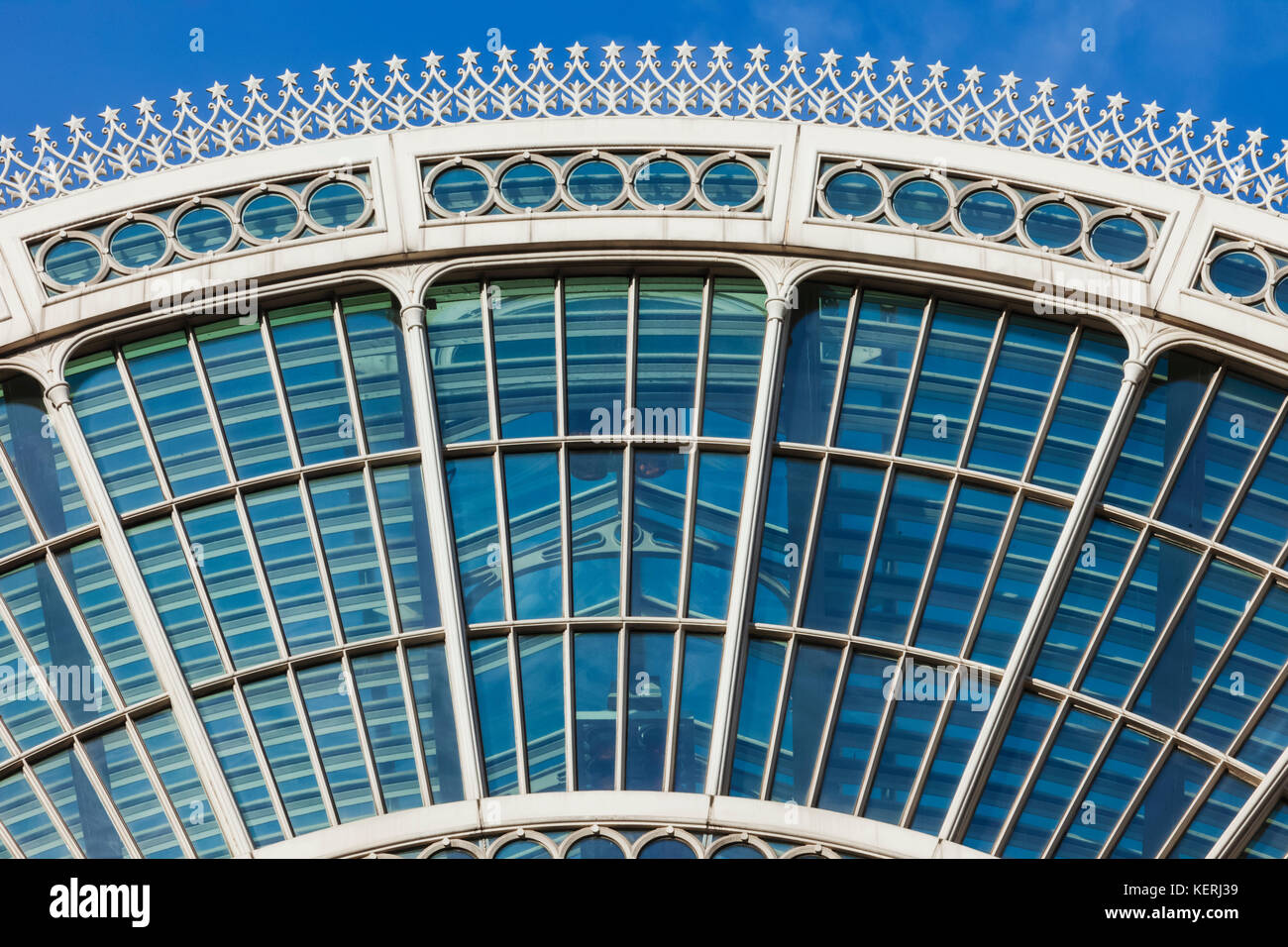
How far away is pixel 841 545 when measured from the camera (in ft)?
89.4

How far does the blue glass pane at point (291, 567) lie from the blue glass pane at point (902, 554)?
7.42 meters

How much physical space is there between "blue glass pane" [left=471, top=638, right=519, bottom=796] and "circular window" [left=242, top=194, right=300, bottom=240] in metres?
6.61

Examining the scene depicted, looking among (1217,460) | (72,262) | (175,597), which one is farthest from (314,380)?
(1217,460)

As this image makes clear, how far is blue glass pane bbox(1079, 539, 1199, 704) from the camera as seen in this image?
26641 mm

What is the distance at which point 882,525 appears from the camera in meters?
27.2

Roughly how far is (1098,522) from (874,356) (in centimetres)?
380

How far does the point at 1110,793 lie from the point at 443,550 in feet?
31.0

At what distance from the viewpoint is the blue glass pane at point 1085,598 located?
87.7 feet

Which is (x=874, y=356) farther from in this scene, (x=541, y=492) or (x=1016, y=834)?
(x=1016, y=834)

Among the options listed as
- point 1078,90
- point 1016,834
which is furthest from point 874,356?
point 1016,834

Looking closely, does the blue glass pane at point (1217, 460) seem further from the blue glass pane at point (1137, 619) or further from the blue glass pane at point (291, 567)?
the blue glass pane at point (291, 567)

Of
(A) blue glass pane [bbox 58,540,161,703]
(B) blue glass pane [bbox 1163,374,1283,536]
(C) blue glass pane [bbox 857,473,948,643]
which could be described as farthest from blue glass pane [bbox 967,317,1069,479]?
(A) blue glass pane [bbox 58,540,161,703]

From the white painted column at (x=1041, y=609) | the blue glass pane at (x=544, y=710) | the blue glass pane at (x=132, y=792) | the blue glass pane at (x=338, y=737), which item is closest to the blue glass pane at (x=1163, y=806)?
the white painted column at (x=1041, y=609)

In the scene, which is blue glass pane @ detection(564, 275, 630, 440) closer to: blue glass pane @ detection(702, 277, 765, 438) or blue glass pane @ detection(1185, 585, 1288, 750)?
blue glass pane @ detection(702, 277, 765, 438)
